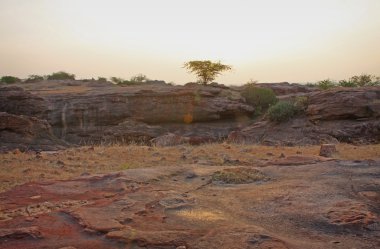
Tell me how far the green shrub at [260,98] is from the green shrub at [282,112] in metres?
5.33

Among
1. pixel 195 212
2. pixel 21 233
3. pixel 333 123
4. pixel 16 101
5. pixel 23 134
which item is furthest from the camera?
pixel 333 123

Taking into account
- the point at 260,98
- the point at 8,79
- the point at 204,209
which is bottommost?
the point at 204,209

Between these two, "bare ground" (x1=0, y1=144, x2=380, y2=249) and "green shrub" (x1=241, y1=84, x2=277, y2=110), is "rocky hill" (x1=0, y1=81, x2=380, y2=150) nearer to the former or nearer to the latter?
"green shrub" (x1=241, y1=84, x2=277, y2=110)

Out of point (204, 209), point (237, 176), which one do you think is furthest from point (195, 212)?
point (237, 176)

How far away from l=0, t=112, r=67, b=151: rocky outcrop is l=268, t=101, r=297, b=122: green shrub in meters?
12.6

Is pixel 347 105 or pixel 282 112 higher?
pixel 347 105

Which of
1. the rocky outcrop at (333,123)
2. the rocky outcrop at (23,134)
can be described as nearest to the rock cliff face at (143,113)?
the rocky outcrop at (333,123)

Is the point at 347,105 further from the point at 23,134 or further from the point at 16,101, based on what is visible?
the point at 16,101

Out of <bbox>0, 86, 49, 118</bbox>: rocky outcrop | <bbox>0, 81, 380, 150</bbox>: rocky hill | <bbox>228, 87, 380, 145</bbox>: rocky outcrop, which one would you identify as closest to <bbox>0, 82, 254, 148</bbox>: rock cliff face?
<bbox>0, 81, 380, 150</bbox>: rocky hill

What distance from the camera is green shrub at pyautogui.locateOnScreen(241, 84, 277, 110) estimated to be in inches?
1112

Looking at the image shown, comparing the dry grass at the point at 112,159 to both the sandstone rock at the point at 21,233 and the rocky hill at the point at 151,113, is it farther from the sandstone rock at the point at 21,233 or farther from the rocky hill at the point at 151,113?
the rocky hill at the point at 151,113

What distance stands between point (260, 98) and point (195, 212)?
25.7m

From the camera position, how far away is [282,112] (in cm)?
2209

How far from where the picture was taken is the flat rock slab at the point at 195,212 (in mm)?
2674
